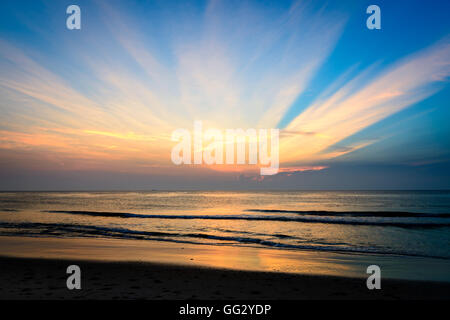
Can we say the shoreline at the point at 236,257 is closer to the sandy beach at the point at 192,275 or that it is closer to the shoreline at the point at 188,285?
the sandy beach at the point at 192,275

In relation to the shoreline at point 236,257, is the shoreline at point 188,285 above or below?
above

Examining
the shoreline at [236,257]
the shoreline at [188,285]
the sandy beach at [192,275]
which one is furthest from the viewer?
the shoreline at [236,257]

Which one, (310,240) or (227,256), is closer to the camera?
(227,256)

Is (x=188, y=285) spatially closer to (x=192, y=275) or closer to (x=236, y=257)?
A: (x=192, y=275)

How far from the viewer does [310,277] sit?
9.88 m

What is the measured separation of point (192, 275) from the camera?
10.0 metres

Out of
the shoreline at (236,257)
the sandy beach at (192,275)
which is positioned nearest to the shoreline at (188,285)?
the sandy beach at (192,275)

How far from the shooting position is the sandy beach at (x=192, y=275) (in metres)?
8.04

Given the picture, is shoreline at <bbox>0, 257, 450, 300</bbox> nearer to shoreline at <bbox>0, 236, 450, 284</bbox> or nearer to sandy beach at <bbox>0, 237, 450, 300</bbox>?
sandy beach at <bbox>0, 237, 450, 300</bbox>

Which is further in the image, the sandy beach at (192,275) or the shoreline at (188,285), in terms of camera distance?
the sandy beach at (192,275)

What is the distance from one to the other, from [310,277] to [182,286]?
462 cm

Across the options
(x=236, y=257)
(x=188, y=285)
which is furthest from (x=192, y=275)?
(x=236, y=257)
